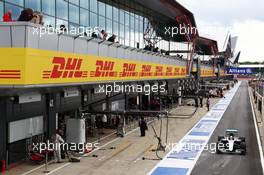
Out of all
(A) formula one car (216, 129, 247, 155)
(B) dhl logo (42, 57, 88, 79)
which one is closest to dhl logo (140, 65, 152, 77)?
(A) formula one car (216, 129, 247, 155)

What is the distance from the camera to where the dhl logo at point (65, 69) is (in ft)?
58.6

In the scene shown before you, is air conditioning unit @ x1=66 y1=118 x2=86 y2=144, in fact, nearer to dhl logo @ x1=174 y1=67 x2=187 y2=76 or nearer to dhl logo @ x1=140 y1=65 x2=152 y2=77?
dhl logo @ x1=140 y1=65 x2=152 y2=77

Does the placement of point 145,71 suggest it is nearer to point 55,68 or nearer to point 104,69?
point 104,69

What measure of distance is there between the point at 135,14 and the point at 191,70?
55.8 ft

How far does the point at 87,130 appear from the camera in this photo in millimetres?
34125

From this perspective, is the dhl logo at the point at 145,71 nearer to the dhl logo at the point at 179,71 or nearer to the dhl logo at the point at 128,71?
the dhl logo at the point at 128,71

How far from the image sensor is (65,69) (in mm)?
18969

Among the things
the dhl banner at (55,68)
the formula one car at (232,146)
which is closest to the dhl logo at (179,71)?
the dhl banner at (55,68)

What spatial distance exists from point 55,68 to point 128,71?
36.6 ft

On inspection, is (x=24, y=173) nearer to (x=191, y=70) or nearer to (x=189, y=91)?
(x=191, y=70)

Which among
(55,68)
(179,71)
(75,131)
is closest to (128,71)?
(75,131)

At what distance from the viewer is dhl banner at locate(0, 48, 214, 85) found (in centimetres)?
1573

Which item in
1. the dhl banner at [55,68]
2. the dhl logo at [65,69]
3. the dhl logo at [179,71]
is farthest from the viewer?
the dhl logo at [179,71]

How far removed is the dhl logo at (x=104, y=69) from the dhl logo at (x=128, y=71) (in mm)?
1789
